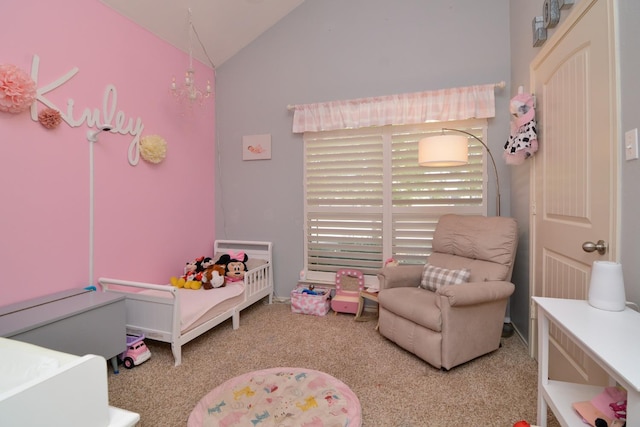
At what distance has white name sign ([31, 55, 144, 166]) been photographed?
2.08 metres

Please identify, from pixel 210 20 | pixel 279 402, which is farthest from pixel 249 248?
pixel 210 20

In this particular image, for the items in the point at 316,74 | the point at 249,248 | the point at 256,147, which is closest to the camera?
the point at 316,74

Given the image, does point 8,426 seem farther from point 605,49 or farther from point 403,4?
point 403,4

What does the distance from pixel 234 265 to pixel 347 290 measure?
113 cm

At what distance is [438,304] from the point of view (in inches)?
83.1

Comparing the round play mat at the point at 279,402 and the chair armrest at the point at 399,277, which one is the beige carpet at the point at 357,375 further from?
the chair armrest at the point at 399,277

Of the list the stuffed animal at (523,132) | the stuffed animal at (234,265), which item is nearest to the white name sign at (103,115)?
the stuffed animal at (234,265)

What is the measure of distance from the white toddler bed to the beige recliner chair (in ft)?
4.08

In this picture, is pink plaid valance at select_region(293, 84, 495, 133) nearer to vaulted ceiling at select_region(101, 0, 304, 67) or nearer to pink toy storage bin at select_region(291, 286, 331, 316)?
vaulted ceiling at select_region(101, 0, 304, 67)

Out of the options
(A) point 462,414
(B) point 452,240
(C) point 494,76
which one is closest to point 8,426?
(A) point 462,414

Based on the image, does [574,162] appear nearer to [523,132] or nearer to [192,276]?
[523,132]

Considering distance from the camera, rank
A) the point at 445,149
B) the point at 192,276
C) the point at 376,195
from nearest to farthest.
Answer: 1. the point at 445,149
2. the point at 192,276
3. the point at 376,195

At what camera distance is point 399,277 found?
270 cm

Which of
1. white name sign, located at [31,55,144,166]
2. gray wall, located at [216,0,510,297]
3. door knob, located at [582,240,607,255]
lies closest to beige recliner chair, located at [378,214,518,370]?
gray wall, located at [216,0,510,297]
